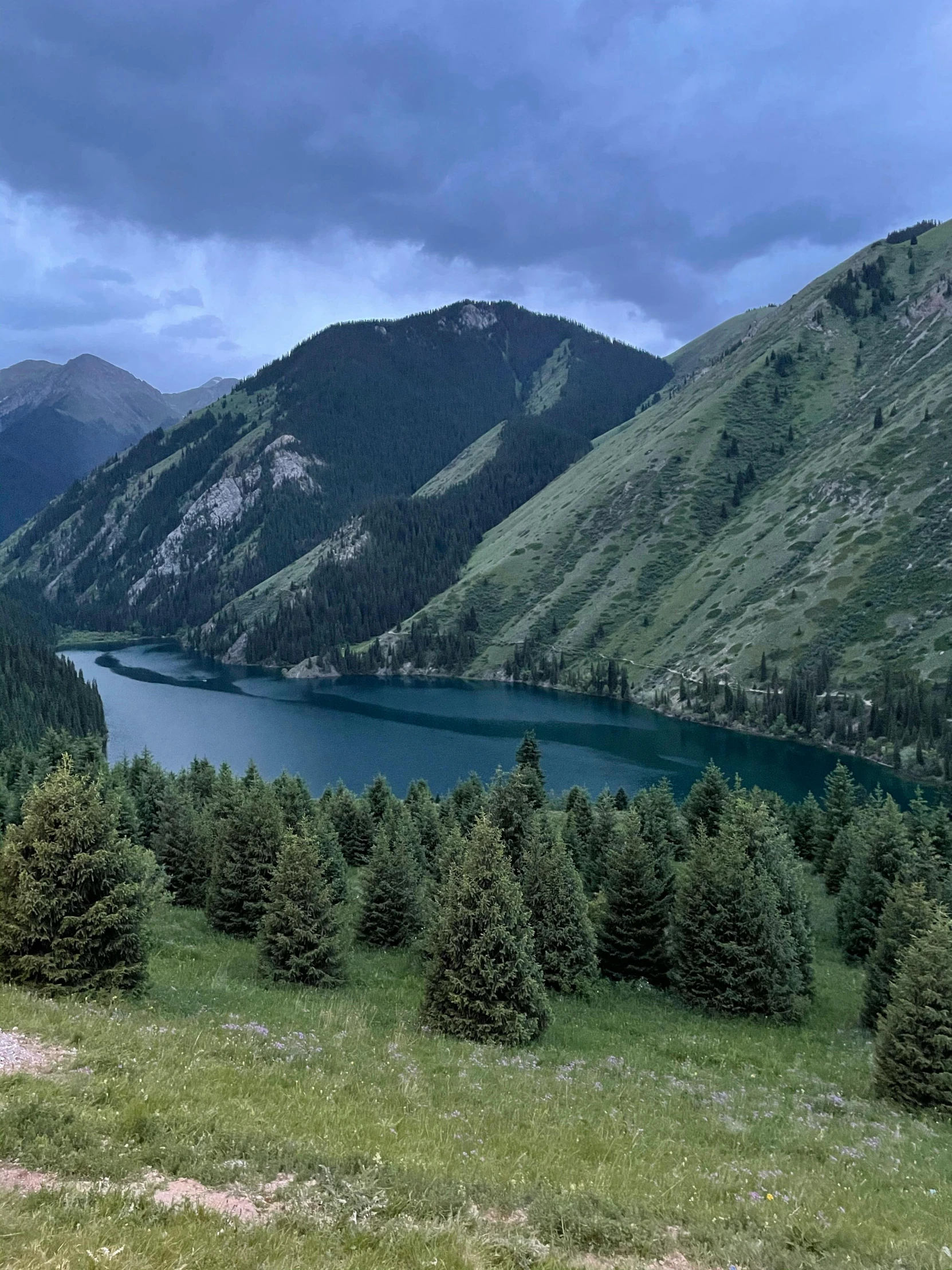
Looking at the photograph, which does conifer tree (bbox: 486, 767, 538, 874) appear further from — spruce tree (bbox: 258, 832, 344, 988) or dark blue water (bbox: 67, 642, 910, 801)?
dark blue water (bbox: 67, 642, 910, 801)

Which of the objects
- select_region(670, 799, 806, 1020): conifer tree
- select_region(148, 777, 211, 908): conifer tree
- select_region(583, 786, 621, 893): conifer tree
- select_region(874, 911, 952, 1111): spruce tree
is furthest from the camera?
select_region(583, 786, 621, 893): conifer tree

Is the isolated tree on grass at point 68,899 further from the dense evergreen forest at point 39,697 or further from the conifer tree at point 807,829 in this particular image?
the dense evergreen forest at point 39,697

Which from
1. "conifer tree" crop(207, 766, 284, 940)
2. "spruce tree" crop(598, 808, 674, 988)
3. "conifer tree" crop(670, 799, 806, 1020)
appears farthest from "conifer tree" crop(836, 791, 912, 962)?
"conifer tree" crop(207, 766, 284, 940)

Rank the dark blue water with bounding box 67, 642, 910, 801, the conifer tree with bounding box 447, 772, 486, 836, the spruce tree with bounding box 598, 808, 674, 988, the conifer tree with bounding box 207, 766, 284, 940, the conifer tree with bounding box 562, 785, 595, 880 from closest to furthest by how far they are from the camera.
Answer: the spruce tree with bounding box 598, 808, 674, 988 < the conifer tree with bounding box 207, 766, 284, 940 < the conifer tree with bounding box 562, 785, 595, 880 < the conifer tree with bounding box 447, 772, 486, 836 < the dark blue water with bounding box 67, 642, 910, 801

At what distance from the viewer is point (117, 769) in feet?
247

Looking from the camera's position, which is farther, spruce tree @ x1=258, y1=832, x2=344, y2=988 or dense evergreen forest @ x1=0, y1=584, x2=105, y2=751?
dense evergreen forest @ x1=0, y1=584, x2=105, y2=751

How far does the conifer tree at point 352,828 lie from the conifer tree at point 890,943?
42.9 metres

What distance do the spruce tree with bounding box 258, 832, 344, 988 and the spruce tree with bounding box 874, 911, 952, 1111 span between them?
21.9 metres

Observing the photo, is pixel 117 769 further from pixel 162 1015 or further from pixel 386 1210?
pixel 386 1210

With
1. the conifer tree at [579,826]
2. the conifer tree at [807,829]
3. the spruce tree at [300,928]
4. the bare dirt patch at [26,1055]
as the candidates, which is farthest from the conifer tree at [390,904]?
the conifer tree at [807,829]

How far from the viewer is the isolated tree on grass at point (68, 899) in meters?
22.5

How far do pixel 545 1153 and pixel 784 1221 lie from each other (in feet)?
14.6

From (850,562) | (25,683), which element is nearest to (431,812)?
(25,683)

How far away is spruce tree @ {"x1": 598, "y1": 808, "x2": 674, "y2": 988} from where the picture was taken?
134 feet
